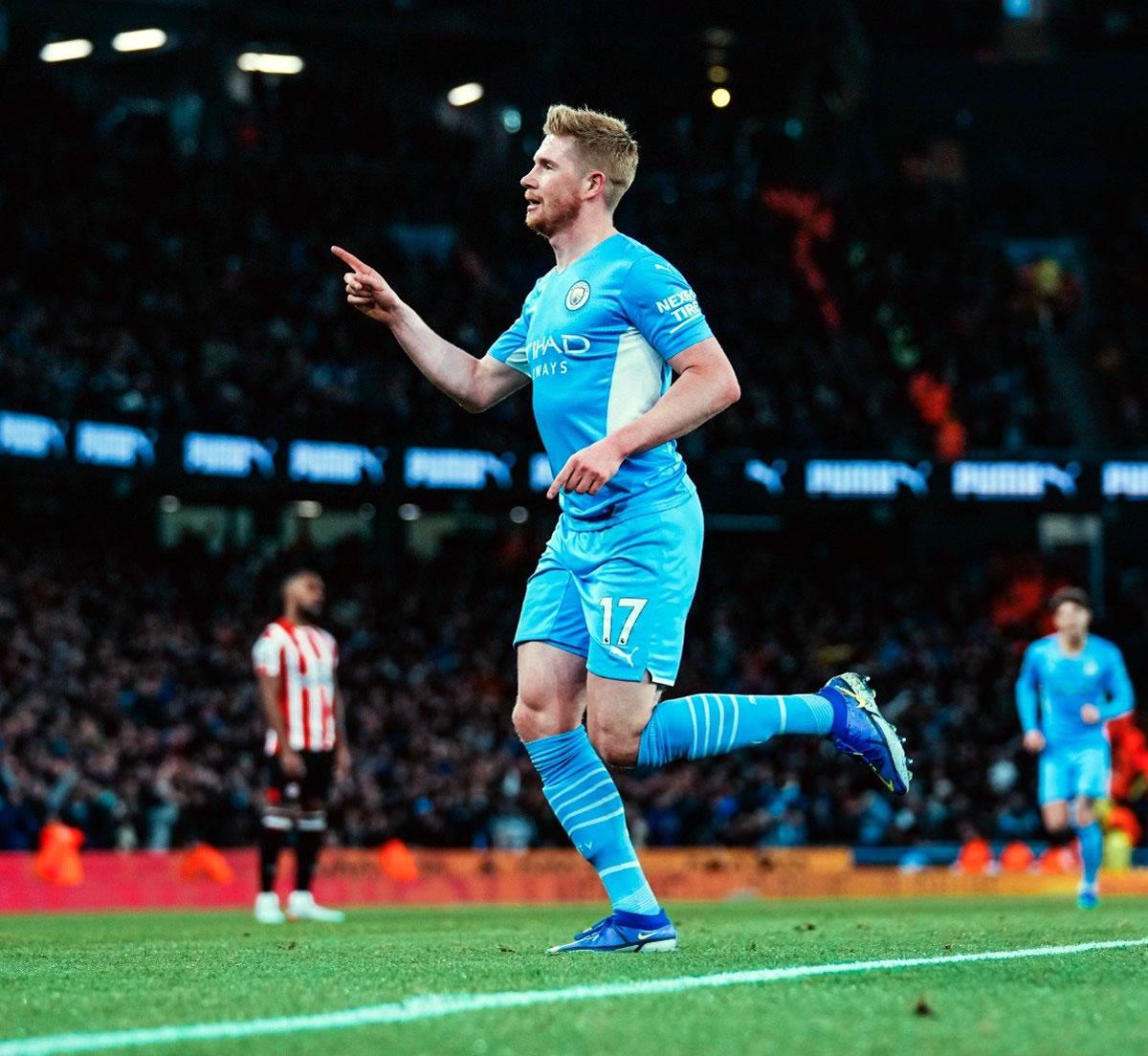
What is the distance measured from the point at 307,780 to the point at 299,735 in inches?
12.6

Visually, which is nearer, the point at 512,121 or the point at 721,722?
the point at 721,722

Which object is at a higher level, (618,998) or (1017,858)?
(618,998)

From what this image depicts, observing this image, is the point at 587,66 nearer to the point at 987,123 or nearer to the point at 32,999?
the point at 987,123

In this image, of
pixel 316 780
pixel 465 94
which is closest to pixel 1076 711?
pixel 316 780

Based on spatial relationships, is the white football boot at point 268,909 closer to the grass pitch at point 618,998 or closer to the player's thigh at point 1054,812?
the player's thigh at point 1054,812

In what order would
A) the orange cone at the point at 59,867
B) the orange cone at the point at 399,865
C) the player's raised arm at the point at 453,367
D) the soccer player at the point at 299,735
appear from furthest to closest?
1. the orange cone at the point at 399,865
2. the orange cone at the point at 59,867
3. the soccer player at the point at 299,735
4. the player's raised arm at the point at 453,367

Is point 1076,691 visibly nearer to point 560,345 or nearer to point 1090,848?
point 1090,848

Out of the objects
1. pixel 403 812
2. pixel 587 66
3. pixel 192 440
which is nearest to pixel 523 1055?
pixel 403 812

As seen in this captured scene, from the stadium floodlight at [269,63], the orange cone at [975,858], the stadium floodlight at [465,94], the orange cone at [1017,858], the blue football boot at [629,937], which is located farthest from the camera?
the stadium floodlight at [465,94]

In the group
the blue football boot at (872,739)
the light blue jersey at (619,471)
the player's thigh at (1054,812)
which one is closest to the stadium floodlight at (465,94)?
the player's thigh at (1054,812)

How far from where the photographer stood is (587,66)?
36.4 meters

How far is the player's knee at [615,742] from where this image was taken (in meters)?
5.53

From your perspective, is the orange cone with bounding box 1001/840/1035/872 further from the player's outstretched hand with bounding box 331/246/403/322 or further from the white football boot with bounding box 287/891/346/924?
the player's outstretched hand with bounding box 331/246/403/322

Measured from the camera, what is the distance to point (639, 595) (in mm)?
5590
